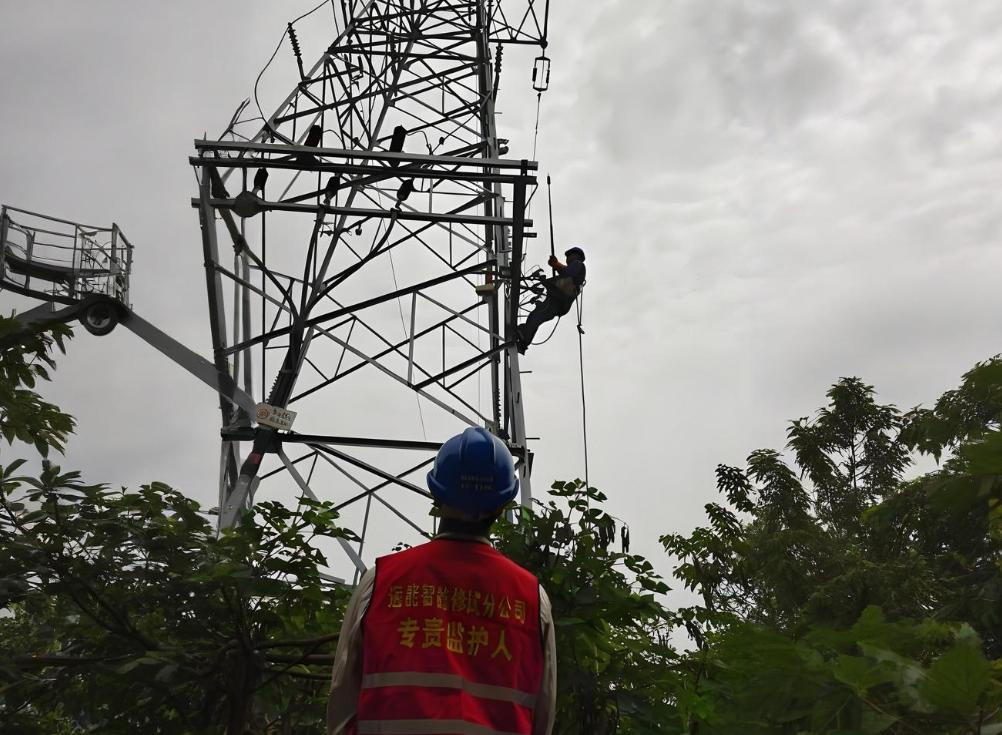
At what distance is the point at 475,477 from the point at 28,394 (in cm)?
244

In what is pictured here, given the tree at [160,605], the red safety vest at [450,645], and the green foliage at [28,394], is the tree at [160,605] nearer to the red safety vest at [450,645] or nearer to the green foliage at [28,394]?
the green foliage at [28,394]

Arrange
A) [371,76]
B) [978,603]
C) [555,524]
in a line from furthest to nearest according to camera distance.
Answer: [978,603], [371,76], [555,524]

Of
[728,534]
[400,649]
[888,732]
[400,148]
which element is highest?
[400,148]

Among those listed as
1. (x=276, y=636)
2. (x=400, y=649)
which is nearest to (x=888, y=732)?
(x=400, y=649)

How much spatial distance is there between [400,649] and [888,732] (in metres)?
1.02

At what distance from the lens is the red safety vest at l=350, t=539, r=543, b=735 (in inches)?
83.7

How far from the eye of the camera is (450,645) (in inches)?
86.4

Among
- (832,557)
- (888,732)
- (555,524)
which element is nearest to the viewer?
(888,732)

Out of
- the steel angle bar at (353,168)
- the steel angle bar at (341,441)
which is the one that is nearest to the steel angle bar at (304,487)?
the steel angle bar at (341,441)

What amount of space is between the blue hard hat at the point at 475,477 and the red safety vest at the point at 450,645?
0.33ft

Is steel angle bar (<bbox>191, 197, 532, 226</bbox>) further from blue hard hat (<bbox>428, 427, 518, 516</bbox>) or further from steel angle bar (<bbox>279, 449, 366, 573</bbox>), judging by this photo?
blue hard hat (<bbox>428, 427, 518, 516</bbox>)

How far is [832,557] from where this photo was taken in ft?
50.2

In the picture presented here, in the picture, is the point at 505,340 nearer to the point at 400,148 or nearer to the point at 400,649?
the point at 400,148

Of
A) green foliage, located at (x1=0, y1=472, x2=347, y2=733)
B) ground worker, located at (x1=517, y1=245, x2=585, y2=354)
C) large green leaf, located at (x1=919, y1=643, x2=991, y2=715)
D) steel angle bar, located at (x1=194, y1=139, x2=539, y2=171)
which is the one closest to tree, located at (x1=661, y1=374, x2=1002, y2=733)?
large green leaf, located at (x1=919, y1=643, x2=991, y2=715)
